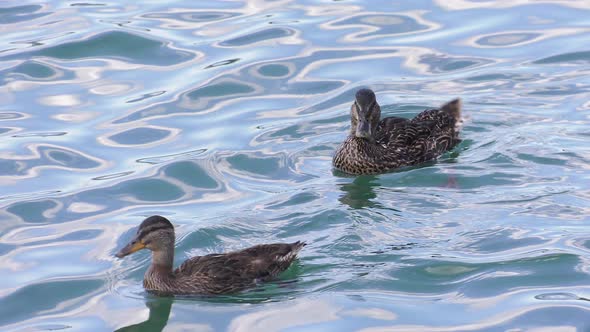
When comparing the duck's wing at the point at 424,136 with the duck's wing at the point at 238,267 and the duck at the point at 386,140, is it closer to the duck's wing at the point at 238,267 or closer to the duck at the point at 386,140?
the duck at the point at 386,140

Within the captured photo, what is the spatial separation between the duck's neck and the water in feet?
0.53

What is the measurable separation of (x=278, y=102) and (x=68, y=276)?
6156mm

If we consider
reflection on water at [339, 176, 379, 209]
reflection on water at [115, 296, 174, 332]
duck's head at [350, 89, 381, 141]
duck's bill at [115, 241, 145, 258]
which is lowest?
reflection on water at [115, 296, 174, 332]

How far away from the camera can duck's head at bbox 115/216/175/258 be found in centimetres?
1255

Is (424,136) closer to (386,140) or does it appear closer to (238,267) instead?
(386,140)

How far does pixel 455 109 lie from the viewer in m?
17.2

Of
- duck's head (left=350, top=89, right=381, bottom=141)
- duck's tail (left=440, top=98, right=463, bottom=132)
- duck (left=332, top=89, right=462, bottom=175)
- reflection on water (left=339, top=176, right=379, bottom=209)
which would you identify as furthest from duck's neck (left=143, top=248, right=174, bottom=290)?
duck's tail (left=440, top=98, right=463, bottom=132)

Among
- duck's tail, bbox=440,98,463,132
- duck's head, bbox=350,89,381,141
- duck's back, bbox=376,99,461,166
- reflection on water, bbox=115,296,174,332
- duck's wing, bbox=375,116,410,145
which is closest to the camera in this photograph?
reflection on water, bbox=115,296,174,332

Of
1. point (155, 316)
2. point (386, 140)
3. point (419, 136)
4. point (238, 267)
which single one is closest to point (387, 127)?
point (386, 140)

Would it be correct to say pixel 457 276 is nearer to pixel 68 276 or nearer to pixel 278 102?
pixel 68 276

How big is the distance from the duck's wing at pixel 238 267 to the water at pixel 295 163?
14cm

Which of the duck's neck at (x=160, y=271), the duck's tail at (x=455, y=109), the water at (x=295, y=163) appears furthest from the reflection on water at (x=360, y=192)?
the duck's neck at (x=160, y=271)

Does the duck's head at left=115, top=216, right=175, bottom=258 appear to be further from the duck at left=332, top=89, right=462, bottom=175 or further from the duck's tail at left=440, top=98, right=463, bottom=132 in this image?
the duck's tail at left=440, top=98, right=463, bottom=132

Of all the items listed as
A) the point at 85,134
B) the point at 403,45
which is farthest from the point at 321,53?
the point at 85,134
